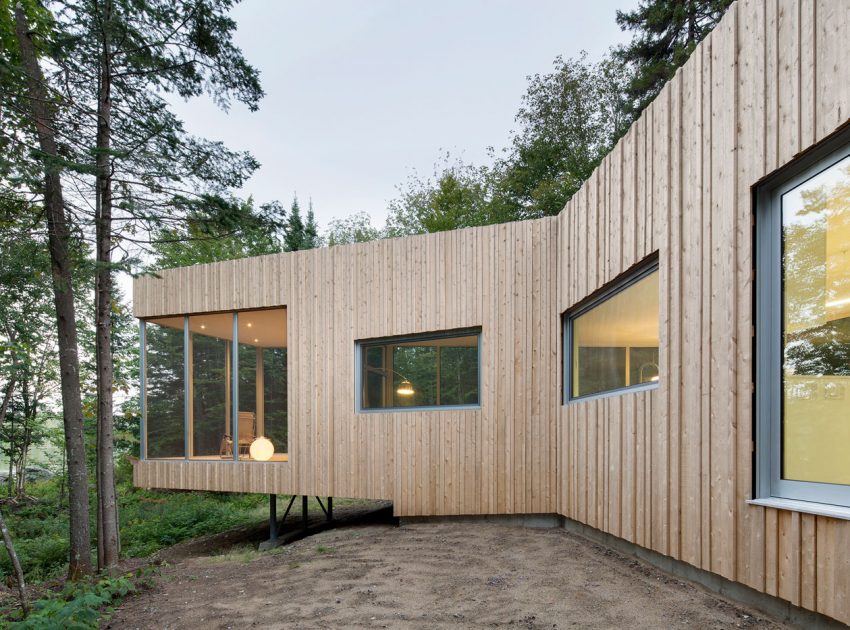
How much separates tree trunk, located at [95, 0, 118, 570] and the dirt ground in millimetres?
1066

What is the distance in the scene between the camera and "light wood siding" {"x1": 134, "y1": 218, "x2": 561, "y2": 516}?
640 cm

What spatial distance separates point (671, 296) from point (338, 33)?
3661 centimetres

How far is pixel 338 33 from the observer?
35719 mm

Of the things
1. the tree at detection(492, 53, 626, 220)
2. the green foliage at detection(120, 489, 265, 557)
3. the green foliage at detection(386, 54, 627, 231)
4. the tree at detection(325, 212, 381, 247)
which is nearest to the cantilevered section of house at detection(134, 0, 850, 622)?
the green foliage at detection(120, 489, 265, 557)

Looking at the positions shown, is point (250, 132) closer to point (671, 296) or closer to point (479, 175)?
point (479, 175)

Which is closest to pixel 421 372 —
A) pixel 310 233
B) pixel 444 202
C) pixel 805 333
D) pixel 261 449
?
pixel 261 449

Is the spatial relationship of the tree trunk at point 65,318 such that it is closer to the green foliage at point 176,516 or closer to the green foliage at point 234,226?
the green foliage at point 234,226

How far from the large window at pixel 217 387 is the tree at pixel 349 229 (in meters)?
21.4

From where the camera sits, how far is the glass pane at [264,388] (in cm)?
777

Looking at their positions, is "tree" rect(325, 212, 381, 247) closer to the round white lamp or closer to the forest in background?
the forest in background

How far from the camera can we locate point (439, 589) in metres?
4.19

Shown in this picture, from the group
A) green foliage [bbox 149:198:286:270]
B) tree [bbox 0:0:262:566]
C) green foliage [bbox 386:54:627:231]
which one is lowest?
green foliage [bbox 149:198:286:270]

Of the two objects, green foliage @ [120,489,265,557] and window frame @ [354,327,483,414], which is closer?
window frame @ [354,327,483,414]

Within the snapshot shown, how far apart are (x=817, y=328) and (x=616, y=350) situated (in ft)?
7.35
